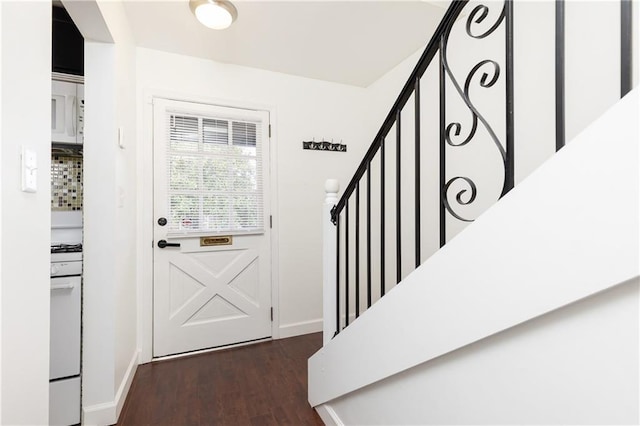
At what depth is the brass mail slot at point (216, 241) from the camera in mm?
2722

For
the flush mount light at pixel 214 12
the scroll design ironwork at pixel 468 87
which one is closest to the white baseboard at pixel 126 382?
the scroll design ironwork at pixel 468 87

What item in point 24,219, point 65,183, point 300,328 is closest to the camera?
point 24,219

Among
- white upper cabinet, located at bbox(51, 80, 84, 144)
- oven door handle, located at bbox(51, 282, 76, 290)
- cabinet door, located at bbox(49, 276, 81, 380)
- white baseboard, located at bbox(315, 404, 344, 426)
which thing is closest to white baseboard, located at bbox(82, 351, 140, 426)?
cabinet door, located at bbox(49, 276, 81, 380)

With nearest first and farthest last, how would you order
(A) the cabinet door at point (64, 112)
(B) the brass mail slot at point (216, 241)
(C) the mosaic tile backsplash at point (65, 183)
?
(A) the cabinet door at point (64, 112) < (C) the mosaic tile backsplash at point (65, 183) < (B) the brass mail slot at point (216, 241)

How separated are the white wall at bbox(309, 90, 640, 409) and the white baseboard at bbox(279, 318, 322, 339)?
2104mm

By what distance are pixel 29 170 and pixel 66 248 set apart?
117 centimetres

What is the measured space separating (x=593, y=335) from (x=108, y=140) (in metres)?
2.17

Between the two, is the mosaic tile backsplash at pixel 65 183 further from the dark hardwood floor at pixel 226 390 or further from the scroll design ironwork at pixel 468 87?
the scroll design ironwork at pixel 468 87

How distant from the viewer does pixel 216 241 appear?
2.77 meters

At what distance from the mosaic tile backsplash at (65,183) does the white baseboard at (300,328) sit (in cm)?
200

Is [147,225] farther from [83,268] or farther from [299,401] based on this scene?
[299,401]

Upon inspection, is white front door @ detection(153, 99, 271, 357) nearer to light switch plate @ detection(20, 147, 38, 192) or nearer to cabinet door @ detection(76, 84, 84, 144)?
cabinet door @ detection(76, 84, 84, 144)

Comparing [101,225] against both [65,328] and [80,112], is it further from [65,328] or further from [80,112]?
[80,112]

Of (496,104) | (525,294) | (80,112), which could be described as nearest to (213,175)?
(80,112)
